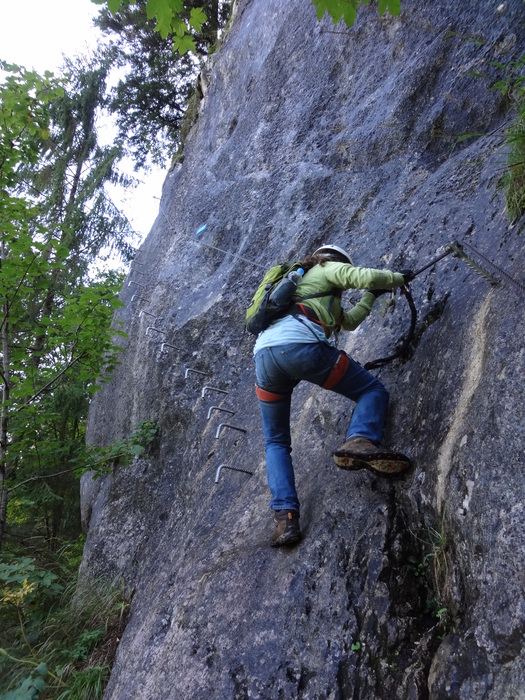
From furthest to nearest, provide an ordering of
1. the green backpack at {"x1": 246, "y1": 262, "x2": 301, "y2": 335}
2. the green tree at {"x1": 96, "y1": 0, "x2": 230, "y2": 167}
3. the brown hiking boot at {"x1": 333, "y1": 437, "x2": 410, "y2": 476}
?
the green tree at {"x1": 96, "y1": 0, "x2": 230, "y2": 167}, the green backpack at {"x1": 246, "y1": 262, "x2": 301, "y2": 335}, the brown hiking boot at {"x1": 333, "y1": 437, "x2": 410, "y2": 476}

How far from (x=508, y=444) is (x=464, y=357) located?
783mm

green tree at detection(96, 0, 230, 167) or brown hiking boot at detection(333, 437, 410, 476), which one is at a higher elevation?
green tree at detection(96, 0, 230, 167)

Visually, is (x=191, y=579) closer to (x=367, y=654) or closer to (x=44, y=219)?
(x=367, y=654)

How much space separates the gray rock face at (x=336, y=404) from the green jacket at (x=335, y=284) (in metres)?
0.51

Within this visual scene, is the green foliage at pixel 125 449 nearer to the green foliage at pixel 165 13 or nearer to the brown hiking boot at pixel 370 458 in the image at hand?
the brown hiking boot at pixel 370 458

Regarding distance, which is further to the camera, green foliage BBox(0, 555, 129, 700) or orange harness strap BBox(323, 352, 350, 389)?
green foliage BBox(0, 555, 129, 700)

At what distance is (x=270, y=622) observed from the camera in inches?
123

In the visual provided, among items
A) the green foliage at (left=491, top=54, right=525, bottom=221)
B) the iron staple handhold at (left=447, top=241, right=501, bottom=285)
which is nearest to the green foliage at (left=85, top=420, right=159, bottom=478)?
the iron staple handhold at (left=447, top=241, right=501, bottom=285)

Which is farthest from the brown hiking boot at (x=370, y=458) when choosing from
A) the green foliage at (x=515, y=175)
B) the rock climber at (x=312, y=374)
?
the green foliage at (x=515, y=175)

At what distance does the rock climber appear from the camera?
339 centimetres

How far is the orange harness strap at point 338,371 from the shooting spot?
3.57 meters

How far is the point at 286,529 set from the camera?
11.1 ft

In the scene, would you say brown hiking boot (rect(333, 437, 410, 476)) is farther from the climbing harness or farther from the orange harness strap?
the climbing harness

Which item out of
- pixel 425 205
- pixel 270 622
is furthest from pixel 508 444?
pixel 425 205
